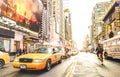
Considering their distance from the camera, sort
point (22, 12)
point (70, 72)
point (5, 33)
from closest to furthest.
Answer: point (70, 72) → point (5, 33) → point (22, 12)

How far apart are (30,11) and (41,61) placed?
1677 inches

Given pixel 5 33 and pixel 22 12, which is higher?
pixel 22 12

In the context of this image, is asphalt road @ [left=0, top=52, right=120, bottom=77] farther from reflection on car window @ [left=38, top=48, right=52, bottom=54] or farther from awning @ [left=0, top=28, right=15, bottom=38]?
awning @ [left=0, top=28, right=15, bottom=38]

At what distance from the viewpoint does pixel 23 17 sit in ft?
151

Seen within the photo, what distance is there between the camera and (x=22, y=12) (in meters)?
45.7

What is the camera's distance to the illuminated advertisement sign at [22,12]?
121 feet

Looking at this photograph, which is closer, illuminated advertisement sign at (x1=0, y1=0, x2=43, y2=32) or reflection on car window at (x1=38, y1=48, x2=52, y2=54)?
reflection on car window at (x1=38, y1=48, x2=52, y2=54)

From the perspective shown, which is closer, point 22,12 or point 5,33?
point 5,33

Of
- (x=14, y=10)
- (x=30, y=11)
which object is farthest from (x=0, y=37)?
(x=30, y=11)

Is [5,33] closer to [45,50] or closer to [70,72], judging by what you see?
[45,50]

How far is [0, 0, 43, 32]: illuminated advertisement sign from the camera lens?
37.0 meters

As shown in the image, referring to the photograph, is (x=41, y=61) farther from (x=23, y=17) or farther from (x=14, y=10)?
(x=23, y=17)

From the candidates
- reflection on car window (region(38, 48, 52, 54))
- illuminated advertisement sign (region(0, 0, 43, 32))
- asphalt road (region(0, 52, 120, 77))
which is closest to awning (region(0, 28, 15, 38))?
illuminated advertisement sign (region(0, 0, 43, 32))

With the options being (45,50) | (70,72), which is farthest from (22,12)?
(70,72)
